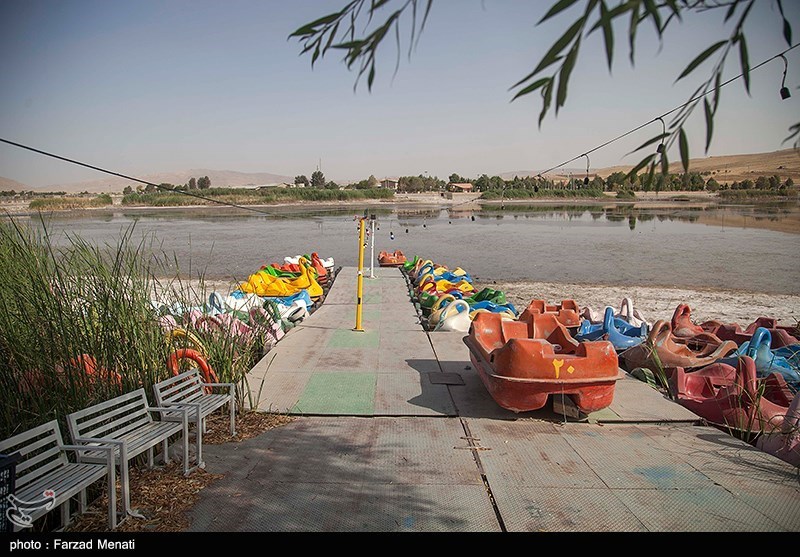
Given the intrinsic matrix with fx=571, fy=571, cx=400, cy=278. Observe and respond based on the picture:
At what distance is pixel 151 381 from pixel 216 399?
1.92 feet

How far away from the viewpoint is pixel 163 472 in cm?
418

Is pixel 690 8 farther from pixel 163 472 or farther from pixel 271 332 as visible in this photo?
pixel 271 332

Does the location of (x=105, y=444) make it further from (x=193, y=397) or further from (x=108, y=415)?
(x=193, y=397)

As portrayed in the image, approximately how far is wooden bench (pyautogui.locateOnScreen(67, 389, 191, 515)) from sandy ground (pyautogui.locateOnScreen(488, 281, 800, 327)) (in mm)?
11740

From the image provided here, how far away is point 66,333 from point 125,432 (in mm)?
935

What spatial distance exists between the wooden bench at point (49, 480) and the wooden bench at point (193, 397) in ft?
2.74

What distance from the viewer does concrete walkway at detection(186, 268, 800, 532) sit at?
11.8 feet

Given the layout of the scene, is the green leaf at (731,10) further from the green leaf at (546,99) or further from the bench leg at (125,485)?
the bench leg at (125,485)

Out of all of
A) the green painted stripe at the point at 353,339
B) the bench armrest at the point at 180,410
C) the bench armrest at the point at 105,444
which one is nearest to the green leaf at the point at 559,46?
the bench armrest at the point at 105,444

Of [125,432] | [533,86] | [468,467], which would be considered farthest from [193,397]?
[533,86]

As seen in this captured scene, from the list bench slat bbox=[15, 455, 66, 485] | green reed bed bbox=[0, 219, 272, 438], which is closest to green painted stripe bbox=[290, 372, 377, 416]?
green reed bed bbox=[0, 219, 272, 438]

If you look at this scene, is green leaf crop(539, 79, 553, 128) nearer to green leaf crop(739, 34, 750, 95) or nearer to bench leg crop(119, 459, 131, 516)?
green leaf crop(739, 34, 750, 95)

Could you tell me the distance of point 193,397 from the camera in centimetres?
483
